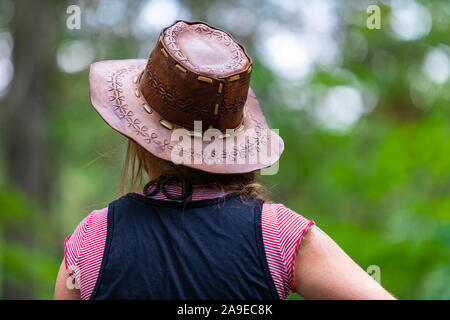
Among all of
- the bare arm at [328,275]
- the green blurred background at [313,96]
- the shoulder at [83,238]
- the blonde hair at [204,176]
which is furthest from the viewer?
the green blurred background at [313,96]

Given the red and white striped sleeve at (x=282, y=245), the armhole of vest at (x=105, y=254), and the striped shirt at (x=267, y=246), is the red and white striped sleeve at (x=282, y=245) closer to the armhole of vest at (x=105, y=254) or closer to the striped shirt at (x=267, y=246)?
the striped shirt at (x=267, y=246)

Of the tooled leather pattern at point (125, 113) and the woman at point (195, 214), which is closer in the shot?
the woman at point (195, 214)

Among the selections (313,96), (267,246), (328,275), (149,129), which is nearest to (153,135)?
(149,129)

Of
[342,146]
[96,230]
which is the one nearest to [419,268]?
[342,146]

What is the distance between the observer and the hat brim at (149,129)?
5.03 feet

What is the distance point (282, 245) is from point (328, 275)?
0.49ft

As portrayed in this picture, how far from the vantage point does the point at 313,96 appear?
6.01m

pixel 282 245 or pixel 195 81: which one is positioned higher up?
pixel 195 81

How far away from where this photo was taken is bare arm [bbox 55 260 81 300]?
152 cm

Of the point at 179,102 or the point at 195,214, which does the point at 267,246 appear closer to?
the point at 195,214

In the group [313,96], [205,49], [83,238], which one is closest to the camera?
[83,238]

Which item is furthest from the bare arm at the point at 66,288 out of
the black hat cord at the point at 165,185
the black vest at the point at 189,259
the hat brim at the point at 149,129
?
the hat brim at the point at 149,129

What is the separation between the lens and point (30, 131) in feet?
23.9
